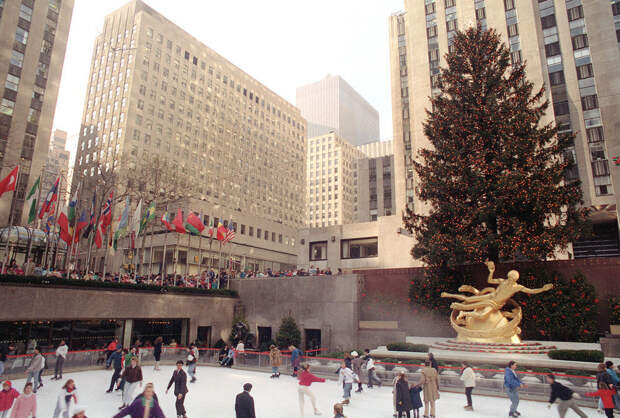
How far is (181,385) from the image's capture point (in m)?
12.0

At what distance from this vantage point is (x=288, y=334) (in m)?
29.8

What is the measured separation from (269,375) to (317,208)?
118 meters

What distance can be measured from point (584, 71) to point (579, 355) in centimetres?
3565

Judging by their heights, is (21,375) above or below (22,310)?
below

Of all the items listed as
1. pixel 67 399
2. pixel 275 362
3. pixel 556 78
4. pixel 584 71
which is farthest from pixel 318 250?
pixel 67 399

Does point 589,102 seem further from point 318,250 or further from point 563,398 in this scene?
point 563,398

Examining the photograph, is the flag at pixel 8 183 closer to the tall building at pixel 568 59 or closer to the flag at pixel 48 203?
the flag at pixel 48 203

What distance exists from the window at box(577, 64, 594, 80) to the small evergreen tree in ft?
126

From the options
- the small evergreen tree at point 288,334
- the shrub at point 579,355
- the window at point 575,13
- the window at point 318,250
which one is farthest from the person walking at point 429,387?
the window at point 575,13

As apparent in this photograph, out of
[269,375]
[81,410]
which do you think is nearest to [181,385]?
[81,410]

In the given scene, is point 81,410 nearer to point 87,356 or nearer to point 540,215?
point 87,356

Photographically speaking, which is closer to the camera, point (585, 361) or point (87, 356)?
point (585, 361)

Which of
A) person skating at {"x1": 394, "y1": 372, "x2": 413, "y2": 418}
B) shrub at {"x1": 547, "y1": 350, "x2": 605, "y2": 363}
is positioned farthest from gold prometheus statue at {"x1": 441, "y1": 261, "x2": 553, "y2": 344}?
person skating at {"x1": 394, "y1": 372, "x2": 413, "y2": 418}

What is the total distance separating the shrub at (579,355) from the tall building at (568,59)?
2318 cm
